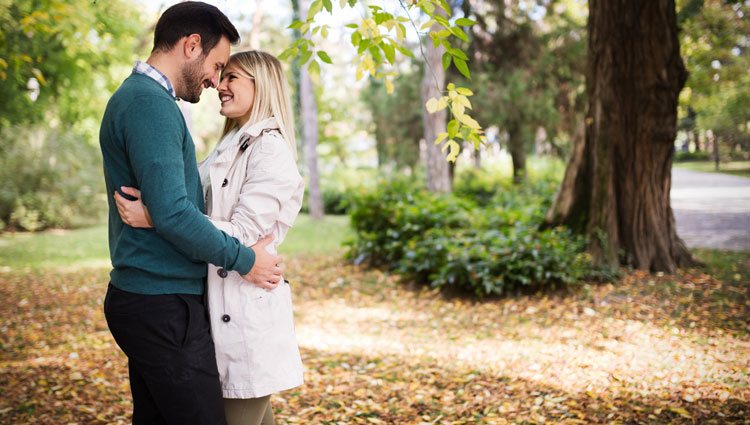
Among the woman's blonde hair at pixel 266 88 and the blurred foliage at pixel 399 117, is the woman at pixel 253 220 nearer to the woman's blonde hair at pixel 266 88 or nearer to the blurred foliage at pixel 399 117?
the woman's blonde hair at pixel 266 88

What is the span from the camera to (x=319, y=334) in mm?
6520

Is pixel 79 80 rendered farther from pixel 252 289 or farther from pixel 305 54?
pixel 252 289

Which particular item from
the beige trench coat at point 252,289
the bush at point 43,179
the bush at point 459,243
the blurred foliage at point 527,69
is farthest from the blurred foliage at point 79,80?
the beige trench coat at point 252,289

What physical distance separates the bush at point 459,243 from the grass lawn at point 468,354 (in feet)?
0.97

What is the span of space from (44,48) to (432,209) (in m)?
14.4

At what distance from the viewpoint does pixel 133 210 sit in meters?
1.98

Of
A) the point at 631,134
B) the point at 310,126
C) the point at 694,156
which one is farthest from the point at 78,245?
the point at 694,156

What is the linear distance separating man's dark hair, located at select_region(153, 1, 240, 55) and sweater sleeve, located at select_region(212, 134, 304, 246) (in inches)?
17.5

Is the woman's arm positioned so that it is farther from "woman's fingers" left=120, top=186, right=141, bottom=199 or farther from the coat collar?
"woman's fingers" left=120, top=186, right=141, bottom=199

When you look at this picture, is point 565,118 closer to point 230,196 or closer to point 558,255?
point 558,255

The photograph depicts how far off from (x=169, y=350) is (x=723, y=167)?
57.5 ft

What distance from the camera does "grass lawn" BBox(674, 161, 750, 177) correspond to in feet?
46.1

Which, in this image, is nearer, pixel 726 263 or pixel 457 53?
pixel 457 53

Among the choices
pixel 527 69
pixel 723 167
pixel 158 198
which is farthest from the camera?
pixel 527 69
